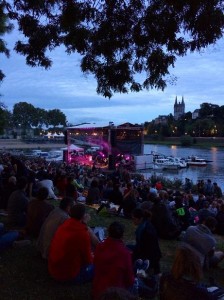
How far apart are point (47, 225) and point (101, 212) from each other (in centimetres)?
481

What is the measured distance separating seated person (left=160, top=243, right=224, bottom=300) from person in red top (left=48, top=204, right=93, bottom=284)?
146 centimetres

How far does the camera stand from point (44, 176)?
1575 cm

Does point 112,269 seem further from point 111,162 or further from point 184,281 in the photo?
point 111,162

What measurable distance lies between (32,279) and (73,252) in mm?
887

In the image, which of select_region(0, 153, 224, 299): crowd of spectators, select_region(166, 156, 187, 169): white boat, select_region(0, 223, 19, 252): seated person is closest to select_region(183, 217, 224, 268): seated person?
select_region(0, 153, 224, 299): crowd of spectators

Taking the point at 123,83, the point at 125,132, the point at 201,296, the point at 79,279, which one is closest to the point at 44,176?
the point at 123,83

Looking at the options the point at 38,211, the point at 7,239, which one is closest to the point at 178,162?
the point at 38,211

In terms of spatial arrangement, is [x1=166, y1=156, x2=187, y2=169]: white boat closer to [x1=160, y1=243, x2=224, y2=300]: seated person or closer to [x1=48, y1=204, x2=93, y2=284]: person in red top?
[x1=48, y1=204, x2=93, y2=284]: person in red top

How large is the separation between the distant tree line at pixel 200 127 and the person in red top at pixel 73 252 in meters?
121

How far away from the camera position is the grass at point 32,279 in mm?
4523

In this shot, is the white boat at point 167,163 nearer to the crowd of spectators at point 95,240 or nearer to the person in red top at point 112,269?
the crowd of spectators at point 95,240

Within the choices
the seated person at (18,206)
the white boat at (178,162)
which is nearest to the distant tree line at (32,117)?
the white boat at (178,162)

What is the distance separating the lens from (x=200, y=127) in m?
123

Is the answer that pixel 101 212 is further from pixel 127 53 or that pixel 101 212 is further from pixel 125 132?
pixel 125 132
